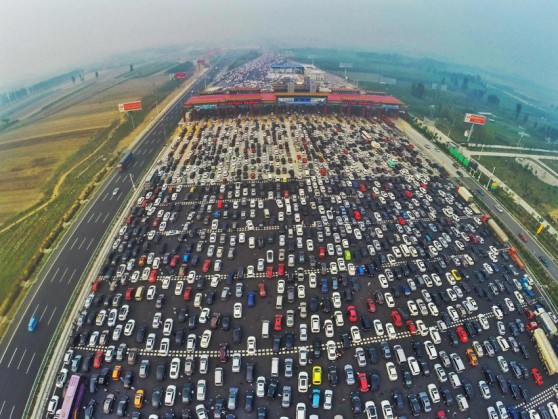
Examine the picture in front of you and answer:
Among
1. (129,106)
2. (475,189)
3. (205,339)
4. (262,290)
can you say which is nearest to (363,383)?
(262,290)

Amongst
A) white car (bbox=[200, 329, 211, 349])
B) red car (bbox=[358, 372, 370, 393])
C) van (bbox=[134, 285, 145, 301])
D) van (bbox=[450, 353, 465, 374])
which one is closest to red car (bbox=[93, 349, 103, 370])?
van (bbox=[134, 285, 145, 301])

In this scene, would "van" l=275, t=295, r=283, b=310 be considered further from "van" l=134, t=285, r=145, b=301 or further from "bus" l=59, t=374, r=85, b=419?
"bus" l=59, t=374, r=85, b=419

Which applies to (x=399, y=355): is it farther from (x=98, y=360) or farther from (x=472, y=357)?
(x=98, y=360)

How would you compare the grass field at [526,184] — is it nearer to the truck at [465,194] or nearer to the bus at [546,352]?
the truck at [465,194]

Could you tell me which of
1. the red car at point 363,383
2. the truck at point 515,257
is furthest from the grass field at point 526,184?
the red car at point 363,383

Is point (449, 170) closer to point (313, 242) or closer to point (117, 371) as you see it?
point (313, 242)
